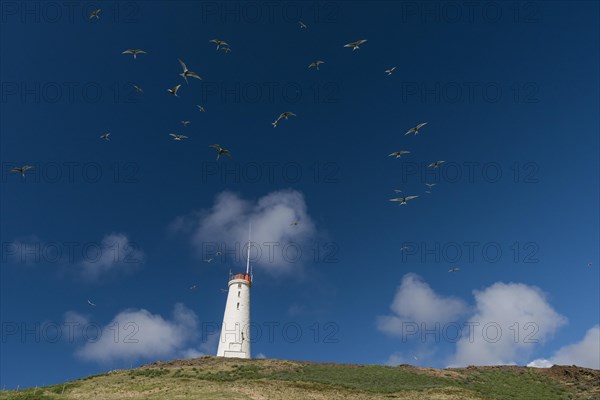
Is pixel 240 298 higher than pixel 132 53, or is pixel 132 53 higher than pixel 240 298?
pixel 132 53

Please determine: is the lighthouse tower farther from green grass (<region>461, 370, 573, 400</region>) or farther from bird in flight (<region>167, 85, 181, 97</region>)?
bird in flight (<region>167, 85, 181, 97</region>)

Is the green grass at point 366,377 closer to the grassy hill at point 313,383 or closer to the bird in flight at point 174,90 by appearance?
the grassy hill at point 313,383

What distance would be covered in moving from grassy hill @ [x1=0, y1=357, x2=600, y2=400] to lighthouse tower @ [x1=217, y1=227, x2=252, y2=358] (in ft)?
14.3

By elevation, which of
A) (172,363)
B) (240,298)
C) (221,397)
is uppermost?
(240,298)

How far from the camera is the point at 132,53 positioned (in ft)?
107

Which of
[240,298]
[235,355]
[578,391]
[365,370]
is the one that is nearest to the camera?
[578,391]

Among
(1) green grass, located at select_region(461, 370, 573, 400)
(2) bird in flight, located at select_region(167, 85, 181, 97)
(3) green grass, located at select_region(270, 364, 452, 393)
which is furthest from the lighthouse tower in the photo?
(2) bird in flight, located at select_region(167, 85, 181, 97)

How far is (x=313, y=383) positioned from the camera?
151 feet

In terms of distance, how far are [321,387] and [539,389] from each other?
85.1ft

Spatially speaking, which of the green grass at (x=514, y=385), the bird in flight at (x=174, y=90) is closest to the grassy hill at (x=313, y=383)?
the green grass at (x=514, y=385)

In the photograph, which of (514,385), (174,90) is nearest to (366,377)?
(514,385)

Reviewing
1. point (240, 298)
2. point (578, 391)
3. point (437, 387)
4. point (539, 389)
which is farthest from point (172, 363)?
point (578, 391)

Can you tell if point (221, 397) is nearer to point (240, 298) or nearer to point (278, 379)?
point (278, 379)

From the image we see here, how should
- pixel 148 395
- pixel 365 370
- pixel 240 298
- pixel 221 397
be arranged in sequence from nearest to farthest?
pixel 221 397
pixel 148 395
pixel 365 370
pixel 240 298
